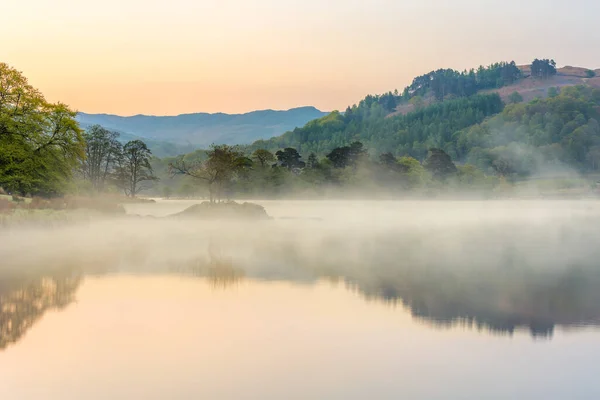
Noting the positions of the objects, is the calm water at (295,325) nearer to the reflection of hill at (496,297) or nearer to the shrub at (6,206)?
the reflection of hill at (496,297)

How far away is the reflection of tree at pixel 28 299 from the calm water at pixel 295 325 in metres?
0.07

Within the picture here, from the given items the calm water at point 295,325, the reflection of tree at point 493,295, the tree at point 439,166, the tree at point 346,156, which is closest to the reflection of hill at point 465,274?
the reflection of tree at point 493,295

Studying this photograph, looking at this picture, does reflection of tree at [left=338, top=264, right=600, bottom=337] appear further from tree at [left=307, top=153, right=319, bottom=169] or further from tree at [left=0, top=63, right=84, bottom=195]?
tree at [left=307, top=153, right=319, bottom=169]

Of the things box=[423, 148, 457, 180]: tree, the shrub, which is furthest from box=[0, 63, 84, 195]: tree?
box=[423, 148, 457, 180]: tree

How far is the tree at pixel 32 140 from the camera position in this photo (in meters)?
57.3

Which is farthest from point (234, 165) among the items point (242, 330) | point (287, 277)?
point (242, 330)

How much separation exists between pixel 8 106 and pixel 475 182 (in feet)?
496

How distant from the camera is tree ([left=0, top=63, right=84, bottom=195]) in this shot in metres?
57.3

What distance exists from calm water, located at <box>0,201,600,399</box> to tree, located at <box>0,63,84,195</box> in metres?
22.5

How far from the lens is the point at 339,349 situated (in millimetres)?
15625

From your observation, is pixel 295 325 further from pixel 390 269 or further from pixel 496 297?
pixel 390 269

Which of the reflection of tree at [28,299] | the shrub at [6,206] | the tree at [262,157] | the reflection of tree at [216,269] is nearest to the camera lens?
the reflection of tree at [28,299]

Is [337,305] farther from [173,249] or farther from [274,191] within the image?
[274,191]

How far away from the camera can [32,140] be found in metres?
59.9
